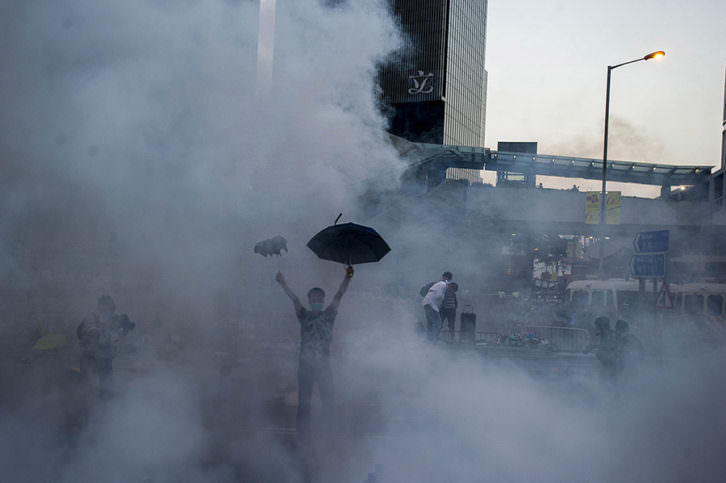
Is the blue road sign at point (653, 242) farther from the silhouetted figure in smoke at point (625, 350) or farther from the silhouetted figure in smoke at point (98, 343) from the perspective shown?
the silhouetted figure in smoke at point (98, 343)

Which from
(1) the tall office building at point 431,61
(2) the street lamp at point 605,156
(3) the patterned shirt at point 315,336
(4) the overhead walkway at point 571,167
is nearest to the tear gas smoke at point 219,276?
(3) the patterned shirt at point 315,336

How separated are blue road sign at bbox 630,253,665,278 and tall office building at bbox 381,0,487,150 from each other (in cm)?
434

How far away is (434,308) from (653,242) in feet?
9.92

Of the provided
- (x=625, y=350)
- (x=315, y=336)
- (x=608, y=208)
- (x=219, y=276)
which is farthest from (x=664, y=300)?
(x=608, y=208)

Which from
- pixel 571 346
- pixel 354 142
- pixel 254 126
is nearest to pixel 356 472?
pixel 254 126

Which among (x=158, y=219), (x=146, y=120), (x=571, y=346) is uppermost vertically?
(x=146, y=120)

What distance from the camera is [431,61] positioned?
13039 mm

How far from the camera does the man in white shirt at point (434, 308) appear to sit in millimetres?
8398

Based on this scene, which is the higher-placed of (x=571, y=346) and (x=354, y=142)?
(x=354, y=142)

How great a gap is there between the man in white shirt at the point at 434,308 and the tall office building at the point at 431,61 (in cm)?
309

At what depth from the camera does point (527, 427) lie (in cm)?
451

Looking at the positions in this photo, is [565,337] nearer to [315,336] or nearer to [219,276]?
[219,276]

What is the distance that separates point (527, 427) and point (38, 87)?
4779mm

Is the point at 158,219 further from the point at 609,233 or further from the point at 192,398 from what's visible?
the point at 609,233
